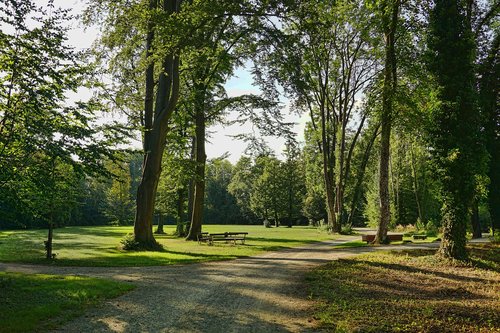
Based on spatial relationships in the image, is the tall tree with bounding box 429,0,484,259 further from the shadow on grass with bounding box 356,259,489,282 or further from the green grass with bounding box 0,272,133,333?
the green grass with bounding box 0,272,133,333

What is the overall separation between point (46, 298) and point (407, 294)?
28.5 feet

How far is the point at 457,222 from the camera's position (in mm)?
14141

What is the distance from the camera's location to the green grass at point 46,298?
22.4 feet

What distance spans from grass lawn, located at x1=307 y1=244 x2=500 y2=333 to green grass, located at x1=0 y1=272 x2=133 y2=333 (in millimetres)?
5029

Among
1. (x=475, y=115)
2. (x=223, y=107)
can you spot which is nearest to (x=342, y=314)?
(x=475, y=115)

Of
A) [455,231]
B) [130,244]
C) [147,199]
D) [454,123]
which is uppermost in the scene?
[454,123]

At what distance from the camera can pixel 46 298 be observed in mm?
8422

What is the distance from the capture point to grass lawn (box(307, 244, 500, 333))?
7047 millimetres

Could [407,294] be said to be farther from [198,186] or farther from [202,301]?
[198,186]

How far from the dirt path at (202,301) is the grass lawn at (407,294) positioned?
70 cm

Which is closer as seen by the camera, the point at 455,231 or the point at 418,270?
the point at 418,270

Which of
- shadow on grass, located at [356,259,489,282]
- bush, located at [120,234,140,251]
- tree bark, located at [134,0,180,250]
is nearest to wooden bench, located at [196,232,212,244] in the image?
tree bark, located at [134,0,180,250]

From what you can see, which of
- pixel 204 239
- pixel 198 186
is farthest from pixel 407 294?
pixel 198 186

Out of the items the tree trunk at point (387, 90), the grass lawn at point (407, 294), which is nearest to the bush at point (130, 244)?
the grass lawn at point (407, 294)
